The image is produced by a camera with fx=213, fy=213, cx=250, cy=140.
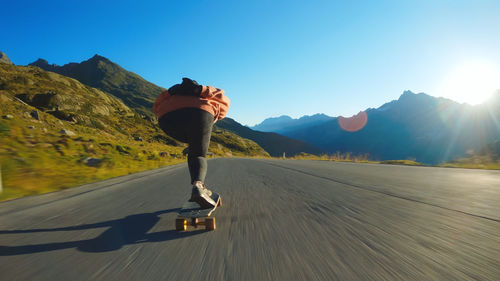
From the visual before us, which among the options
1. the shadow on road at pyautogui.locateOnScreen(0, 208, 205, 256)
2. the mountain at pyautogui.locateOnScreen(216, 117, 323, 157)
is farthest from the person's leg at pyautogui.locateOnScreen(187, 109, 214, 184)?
the mountain at pyautogui.locateOnScreen(216, 117, 323, 157)

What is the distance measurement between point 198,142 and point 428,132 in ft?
663

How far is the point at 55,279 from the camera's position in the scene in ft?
3.54

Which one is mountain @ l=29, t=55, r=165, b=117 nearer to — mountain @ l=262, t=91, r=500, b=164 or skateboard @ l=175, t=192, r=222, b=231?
skateboard @ l=175, t=192, r=222, b=231

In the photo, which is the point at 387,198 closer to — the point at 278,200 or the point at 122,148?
the point at 278,200

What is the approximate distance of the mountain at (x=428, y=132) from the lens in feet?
391

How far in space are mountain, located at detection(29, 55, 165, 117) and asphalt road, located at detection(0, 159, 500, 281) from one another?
148132 millimetres

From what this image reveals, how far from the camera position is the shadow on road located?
1459 millimetres

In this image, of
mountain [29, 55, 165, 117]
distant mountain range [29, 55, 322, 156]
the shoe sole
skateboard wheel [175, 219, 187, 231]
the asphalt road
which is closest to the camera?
the asphalt road

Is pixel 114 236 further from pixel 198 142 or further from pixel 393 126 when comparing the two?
pixel 393 126

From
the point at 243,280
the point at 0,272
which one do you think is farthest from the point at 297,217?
the point at 0,272

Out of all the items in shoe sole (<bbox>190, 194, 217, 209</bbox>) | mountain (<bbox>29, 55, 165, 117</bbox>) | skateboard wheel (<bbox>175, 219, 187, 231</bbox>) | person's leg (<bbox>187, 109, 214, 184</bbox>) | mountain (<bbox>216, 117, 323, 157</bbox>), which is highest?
mountain (<bbox>29, 55, 165, 117</bbox>)

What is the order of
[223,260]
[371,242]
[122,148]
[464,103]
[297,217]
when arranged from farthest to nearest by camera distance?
[464,103]
[122,148]
[297,217]
[371,242]
[223,260]

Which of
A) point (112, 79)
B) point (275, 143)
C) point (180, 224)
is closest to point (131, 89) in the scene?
point (112, 79)

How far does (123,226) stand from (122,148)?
Answer: 12.4 m
